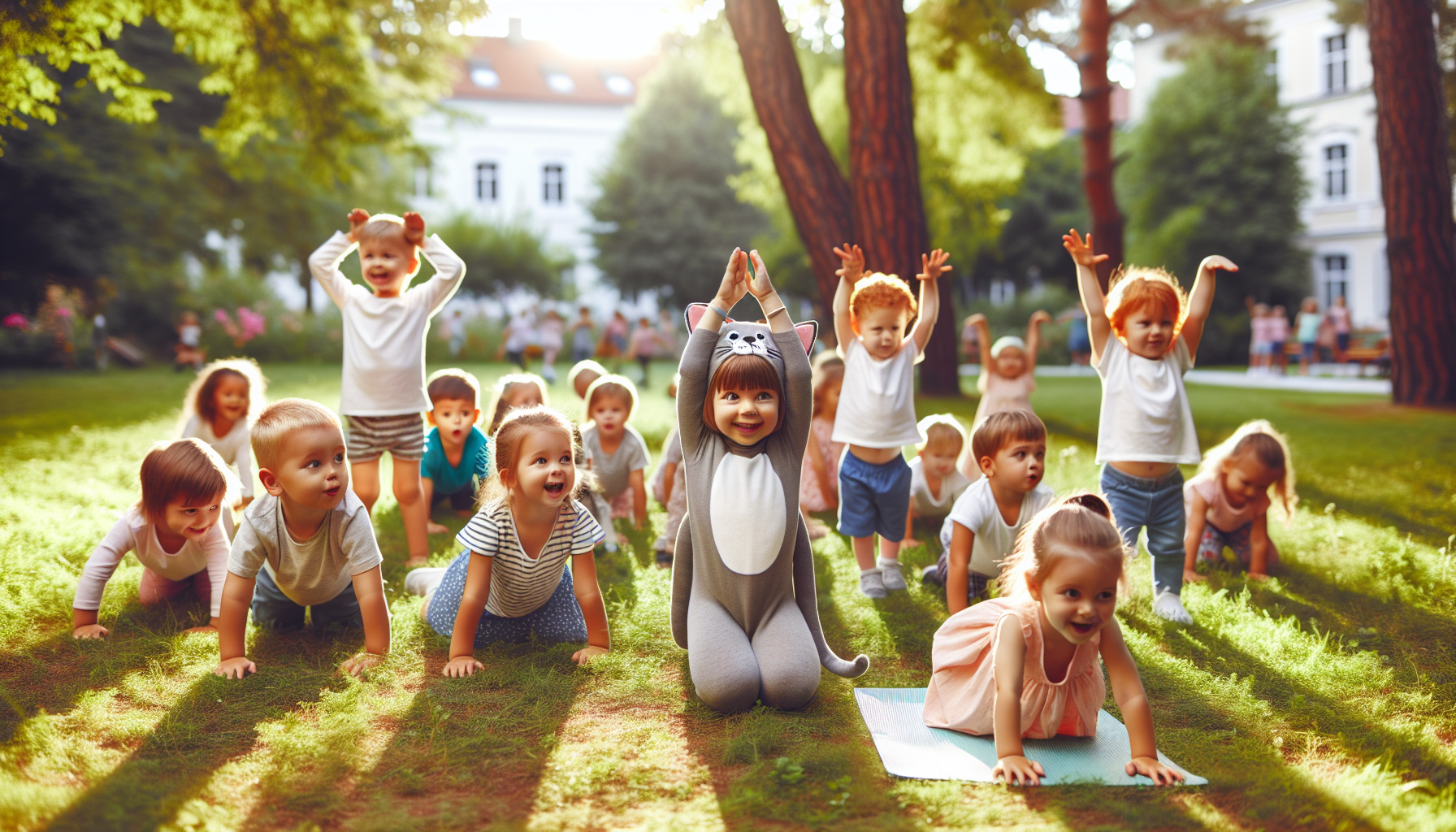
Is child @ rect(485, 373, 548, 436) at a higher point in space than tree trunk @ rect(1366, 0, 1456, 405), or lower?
lower

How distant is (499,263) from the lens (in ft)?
128

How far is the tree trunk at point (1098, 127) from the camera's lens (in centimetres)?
1465

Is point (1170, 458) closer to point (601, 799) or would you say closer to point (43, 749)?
point (601, 799)

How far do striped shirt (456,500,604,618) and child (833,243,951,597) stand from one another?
1.70 m

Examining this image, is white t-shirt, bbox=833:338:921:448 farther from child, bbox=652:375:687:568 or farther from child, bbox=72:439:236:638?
child, bbox=72:439:236:638

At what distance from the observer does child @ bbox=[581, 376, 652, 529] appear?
20.9 ft

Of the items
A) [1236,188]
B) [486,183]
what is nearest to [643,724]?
[1236,188]

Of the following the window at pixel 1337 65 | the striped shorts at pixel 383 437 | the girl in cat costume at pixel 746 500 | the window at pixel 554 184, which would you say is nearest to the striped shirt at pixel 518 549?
the girl in cat costume at pixel 746 500

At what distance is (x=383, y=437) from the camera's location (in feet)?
18.1

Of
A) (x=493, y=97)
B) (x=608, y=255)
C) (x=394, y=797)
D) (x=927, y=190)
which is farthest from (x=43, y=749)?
(x=493, y=97)

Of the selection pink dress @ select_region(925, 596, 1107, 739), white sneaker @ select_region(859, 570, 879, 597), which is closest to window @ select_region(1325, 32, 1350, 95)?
white sneaker @ select_region(859, 570, 879, 597)

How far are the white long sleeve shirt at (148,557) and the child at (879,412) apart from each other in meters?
3.01

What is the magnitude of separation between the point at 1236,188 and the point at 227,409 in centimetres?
3417

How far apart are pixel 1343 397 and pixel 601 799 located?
16.6m
